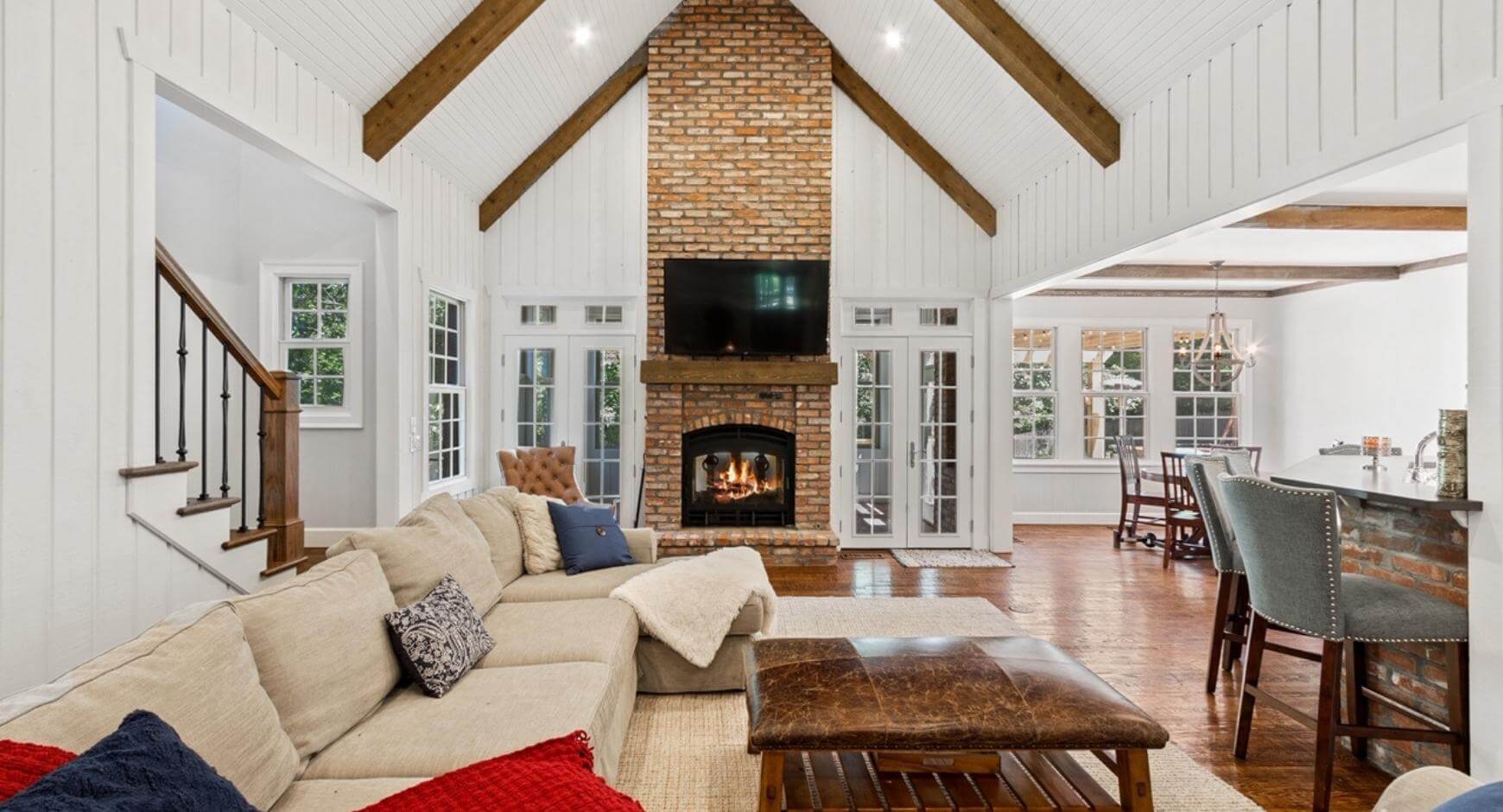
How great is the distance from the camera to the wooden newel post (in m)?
3.20

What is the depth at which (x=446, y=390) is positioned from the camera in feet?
18.6

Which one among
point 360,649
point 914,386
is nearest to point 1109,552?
point 914,386

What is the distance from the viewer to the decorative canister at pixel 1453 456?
226 centimetres

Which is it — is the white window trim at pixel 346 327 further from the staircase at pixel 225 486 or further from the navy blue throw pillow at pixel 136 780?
the navy blue throw pillow at pixel 136 780

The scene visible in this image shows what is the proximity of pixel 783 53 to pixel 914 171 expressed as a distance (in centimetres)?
155

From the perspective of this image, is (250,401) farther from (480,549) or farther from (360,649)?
(360,649)

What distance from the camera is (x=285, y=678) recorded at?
1.74 m

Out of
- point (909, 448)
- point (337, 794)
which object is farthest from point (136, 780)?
point (909, 448)

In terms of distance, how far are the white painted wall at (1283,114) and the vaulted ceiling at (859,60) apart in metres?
0.20

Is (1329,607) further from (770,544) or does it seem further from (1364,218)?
(1364,218)

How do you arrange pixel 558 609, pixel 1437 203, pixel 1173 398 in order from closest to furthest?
pixel 558 609, pixel 1437 203, pixel 1173 398

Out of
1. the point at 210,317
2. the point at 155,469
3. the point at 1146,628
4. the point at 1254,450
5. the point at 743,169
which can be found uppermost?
the point at 743,169

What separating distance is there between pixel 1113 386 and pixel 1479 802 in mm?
7909

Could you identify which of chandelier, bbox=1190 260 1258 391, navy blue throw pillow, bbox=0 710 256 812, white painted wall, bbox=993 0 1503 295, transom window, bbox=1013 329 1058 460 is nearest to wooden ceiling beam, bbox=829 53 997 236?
white painted wall, bbox=993 0 1503 295
